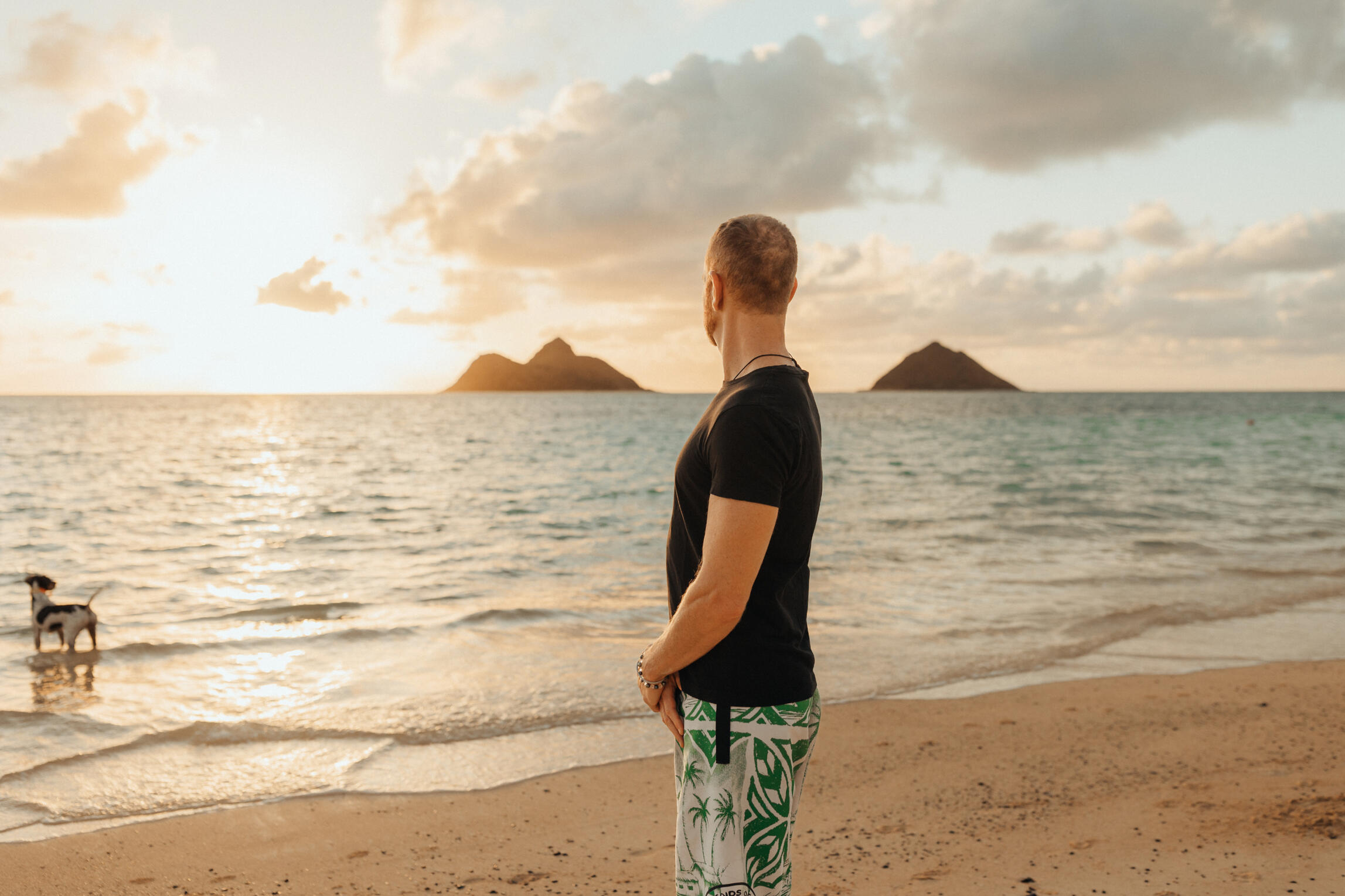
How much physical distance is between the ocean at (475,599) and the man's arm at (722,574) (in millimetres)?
3765

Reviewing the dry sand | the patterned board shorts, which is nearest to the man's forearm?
the patterned board shorts

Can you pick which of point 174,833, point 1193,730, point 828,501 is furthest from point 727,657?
point 828,501

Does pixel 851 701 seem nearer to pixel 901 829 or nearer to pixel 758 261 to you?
pixel 901 829

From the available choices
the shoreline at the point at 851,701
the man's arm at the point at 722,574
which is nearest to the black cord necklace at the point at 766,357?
the man's arm at the point at 722,574

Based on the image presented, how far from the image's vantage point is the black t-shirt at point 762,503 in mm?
1719

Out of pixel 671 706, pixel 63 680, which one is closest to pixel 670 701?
pixel 671 706

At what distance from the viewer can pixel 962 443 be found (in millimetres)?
46250

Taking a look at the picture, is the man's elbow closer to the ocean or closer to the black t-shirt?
the black t-shirt

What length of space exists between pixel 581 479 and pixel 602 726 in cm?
2223

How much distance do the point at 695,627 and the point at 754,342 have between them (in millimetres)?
663

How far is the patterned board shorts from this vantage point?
190 centimetres

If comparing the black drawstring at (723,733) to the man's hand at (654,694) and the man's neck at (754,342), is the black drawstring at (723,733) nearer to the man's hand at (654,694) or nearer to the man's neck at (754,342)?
the man's hand at (654,694)

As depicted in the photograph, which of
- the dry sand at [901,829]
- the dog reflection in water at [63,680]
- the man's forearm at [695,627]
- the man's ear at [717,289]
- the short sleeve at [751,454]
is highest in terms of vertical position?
the man's ear at [717,289]

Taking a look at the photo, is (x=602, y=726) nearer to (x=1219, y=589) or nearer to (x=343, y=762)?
(x=343, y=762)
